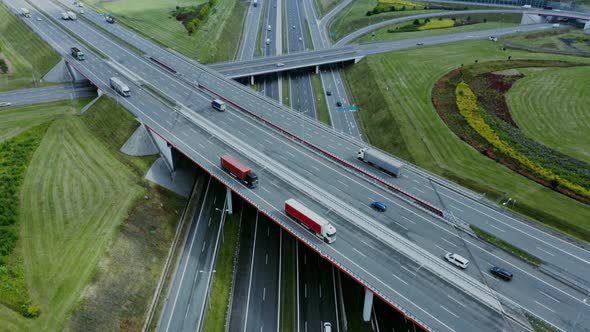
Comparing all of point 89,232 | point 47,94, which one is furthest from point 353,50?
point 89,232

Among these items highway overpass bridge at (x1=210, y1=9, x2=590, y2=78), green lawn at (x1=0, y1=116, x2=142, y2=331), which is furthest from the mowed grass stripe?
highway overpass bridge at (x1=210, y1=9, x2=590, y2=78)

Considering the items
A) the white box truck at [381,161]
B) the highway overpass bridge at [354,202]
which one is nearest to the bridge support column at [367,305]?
the highway overpass bridge at [354,202]

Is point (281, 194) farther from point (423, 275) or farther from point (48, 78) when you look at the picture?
point (48, 78)

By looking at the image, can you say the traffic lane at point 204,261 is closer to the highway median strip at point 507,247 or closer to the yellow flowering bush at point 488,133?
the highway median strip at point 507,247

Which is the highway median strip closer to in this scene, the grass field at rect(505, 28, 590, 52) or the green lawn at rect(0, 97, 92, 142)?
the green lawn at rect(0, 97, 92, 142)

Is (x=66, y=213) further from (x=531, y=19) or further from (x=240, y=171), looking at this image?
(x=531, y=19)
